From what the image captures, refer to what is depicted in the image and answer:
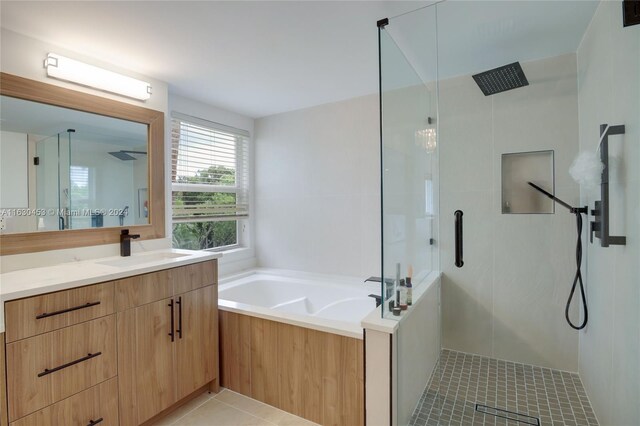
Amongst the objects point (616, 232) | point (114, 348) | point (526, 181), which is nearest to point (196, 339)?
point (114, 348)

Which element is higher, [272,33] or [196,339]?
[272,33]

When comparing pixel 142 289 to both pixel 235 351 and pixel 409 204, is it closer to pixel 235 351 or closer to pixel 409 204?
pixel 235 351

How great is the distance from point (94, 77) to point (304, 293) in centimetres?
237

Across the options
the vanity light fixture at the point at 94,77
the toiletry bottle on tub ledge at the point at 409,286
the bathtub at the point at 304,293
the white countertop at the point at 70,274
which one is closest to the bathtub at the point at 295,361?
the toiletry bottle on tub ledge at the point at 409,286

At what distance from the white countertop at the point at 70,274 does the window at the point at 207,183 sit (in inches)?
34.9

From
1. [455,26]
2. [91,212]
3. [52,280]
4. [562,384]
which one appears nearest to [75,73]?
[91,212]

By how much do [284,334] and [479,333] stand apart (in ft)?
5.31

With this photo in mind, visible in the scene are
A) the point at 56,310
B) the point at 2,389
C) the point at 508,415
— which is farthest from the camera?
the point at 508,415

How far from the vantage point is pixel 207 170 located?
3223 mm

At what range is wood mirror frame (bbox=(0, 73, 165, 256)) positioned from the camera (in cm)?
174

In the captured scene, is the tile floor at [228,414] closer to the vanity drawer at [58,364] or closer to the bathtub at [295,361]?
the bathtub at [295,361]

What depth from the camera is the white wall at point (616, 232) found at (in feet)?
4.12

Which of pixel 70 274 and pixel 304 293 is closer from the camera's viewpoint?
pixel 70 274

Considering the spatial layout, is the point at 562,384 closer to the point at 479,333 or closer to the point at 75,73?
the point at 479,333
